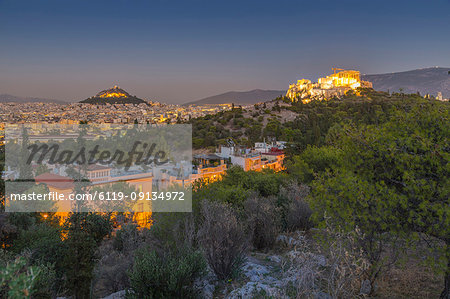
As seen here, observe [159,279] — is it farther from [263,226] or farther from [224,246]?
[263,226]

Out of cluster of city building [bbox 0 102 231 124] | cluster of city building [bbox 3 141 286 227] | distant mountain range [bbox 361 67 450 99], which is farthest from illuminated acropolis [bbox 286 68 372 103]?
cluster of city building [bbox 3 141 286 227]

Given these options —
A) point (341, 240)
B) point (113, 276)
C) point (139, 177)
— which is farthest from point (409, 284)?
point (139, 177)

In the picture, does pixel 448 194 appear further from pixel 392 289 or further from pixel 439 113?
pixel 392 289

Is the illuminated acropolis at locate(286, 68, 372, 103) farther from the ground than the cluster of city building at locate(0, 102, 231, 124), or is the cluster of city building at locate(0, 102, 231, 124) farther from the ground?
the illuminated acropolis at locate(286, 68, 372, 103)

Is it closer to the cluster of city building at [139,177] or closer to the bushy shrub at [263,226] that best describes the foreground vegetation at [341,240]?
the bushy shrub at [263,226]

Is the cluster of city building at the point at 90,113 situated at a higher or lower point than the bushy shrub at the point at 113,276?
higher

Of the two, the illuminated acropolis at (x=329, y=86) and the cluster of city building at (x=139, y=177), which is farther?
the illuminated acropolis at (x=329, y=86)

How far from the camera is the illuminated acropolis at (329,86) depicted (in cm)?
8756

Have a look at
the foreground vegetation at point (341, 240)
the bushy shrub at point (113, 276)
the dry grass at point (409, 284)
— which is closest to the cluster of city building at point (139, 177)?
the bushy shrub at point (113, 276)

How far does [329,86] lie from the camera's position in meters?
94.9

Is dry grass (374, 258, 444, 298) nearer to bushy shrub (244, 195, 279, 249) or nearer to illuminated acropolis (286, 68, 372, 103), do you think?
bushy shrub (244, 195, 279, 249)

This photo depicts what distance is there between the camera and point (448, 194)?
14.1 ft

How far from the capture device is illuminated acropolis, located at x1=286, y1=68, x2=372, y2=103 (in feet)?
287

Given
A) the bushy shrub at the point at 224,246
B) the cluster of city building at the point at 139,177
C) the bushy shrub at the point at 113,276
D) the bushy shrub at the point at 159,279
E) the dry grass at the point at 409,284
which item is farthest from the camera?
the cluster of city building at the point at 139,177
